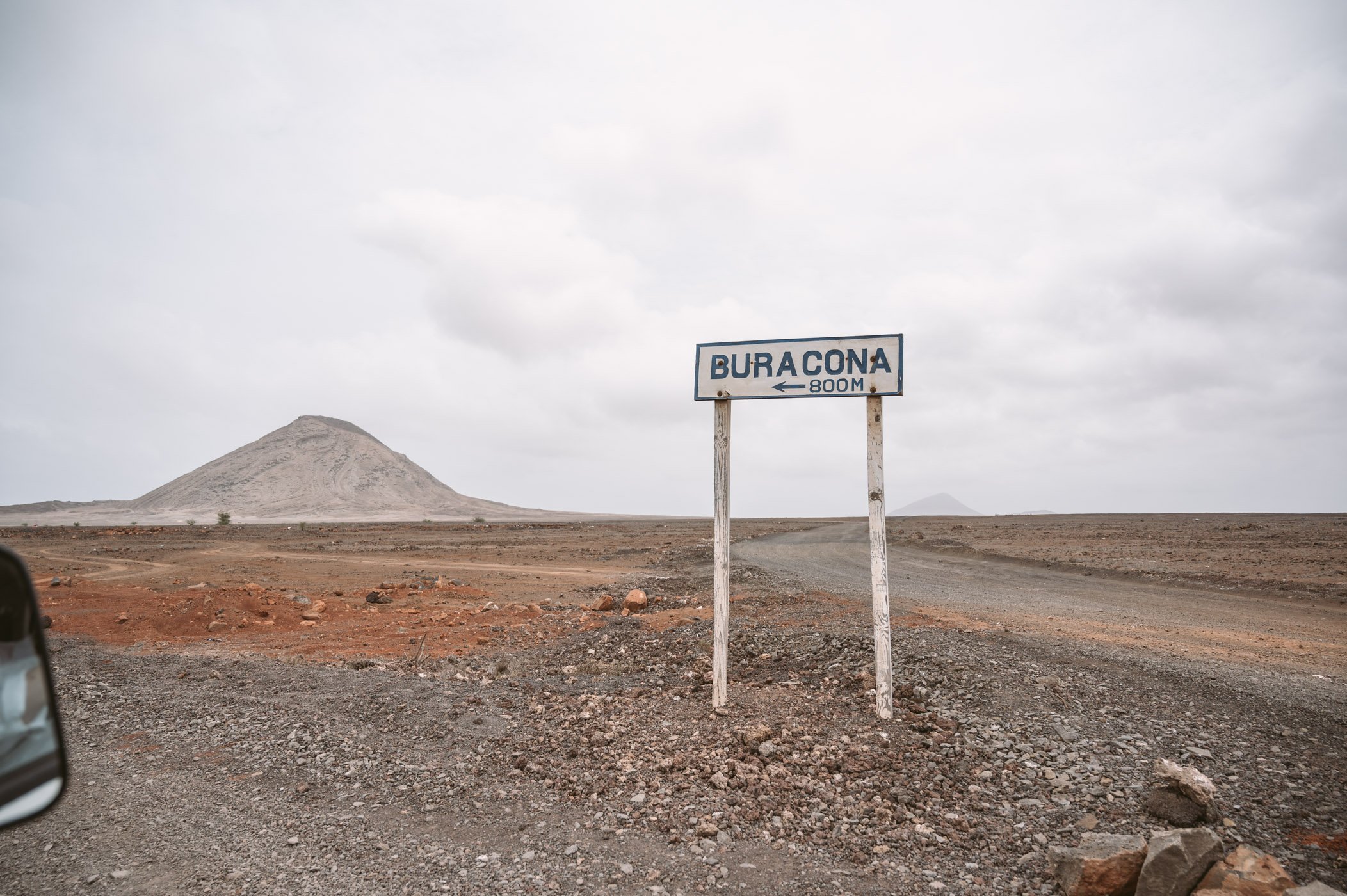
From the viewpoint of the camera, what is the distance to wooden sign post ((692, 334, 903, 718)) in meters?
6.71

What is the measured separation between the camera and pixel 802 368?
7.01m

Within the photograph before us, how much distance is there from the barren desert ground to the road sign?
10.4ft

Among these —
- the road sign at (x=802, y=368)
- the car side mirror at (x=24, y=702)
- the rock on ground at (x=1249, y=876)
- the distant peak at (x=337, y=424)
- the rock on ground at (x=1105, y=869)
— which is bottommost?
the rock on ground at (x=1105, y=869)

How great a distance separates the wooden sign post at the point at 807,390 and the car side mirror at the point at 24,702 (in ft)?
17.3

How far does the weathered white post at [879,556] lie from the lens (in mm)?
6480

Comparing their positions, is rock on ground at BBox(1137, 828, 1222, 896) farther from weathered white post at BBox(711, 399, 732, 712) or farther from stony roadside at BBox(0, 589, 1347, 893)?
weathered white post at BBox(711, 399, 732, 712)

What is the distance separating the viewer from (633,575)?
25.5 m

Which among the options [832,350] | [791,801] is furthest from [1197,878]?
[832,350]

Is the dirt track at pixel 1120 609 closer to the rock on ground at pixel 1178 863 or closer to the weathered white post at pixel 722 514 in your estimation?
the rock on ground at pixel 1178 863

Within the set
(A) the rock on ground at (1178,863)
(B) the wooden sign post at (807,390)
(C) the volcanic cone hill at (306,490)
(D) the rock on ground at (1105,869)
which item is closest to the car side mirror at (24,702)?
(D) the rock on ground at (1105,869)

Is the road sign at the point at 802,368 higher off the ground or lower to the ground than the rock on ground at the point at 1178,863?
higher

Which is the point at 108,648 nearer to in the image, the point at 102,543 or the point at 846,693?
the point at 846,693

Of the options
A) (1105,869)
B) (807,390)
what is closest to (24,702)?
(1105,869)

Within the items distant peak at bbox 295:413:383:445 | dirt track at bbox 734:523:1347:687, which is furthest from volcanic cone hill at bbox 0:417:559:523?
dirt track at bbox 734:523:1347:687
